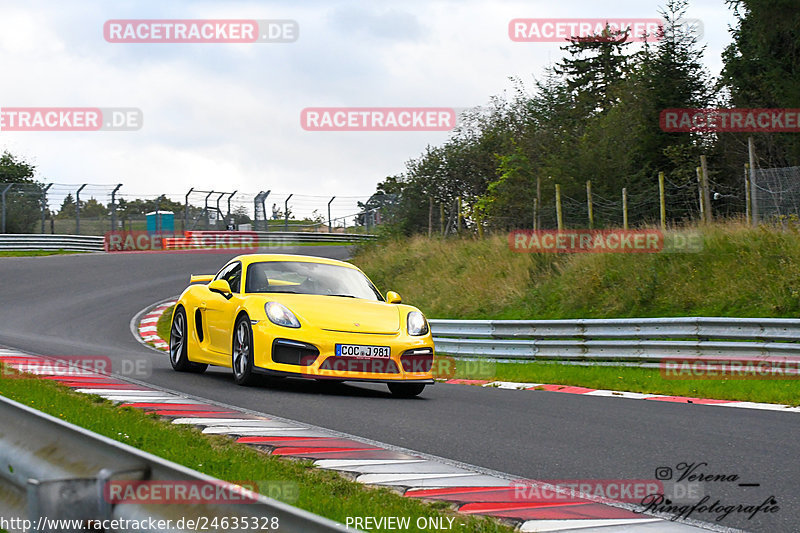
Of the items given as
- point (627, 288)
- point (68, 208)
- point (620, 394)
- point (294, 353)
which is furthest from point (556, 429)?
point (68, 208)

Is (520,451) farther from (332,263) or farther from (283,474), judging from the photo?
(332,263)

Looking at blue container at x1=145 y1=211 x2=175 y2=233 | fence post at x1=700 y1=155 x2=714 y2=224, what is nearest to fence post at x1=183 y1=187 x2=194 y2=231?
blue container at x1=145 y1=211 x2=175 y2=233

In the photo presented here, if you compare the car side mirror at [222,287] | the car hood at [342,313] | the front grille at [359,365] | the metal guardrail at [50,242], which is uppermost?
the metal guardrail at [50,242]

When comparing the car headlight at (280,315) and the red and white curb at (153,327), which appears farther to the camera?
the red and white curb at (153,327)

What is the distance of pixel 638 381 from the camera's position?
12633 millimetres

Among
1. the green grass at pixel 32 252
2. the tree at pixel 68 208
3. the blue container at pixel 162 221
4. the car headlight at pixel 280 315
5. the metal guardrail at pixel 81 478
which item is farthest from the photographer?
the blue container at pixel 162 221

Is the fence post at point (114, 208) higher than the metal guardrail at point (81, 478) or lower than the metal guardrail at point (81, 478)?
higher

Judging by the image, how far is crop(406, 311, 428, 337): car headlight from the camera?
10180 mm

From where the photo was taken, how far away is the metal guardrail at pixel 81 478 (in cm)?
266

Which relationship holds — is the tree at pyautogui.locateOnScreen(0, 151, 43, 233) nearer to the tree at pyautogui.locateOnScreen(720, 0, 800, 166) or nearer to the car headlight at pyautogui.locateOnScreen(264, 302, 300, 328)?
the tree at pyautogui.locateOnScreen(720, 0, 800, 166)

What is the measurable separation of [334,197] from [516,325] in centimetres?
3362

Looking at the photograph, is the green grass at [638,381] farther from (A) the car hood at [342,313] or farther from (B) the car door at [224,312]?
(B) the car door at [224,312]

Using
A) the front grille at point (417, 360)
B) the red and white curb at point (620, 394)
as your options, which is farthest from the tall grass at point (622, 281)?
the front grille at point (417, 360)

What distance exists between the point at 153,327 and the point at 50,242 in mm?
20618
